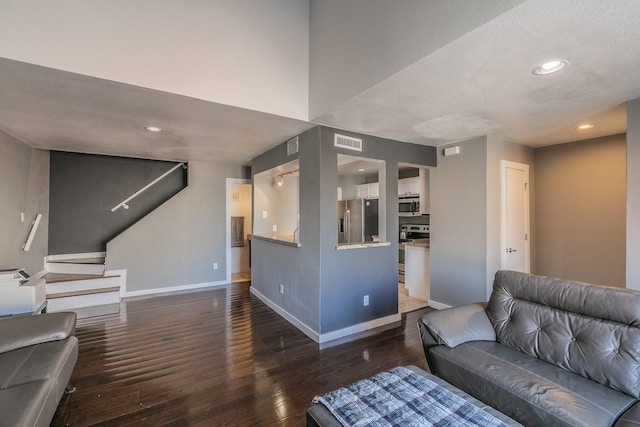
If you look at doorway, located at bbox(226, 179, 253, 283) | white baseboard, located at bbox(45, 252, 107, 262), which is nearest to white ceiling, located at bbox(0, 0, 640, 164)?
white baseboard, located at bbox(45, 252, 107, 262)

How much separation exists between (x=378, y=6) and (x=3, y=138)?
447 centimetres

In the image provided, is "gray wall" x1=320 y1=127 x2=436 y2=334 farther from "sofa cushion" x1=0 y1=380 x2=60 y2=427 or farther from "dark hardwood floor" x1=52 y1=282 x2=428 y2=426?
"sofa cushion" x1=0 y1=380 x2=60 y2=427

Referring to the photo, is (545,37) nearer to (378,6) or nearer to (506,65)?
(506,65)

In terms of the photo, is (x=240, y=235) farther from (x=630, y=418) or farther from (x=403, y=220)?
(x=630, y=418)

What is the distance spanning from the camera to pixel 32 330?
6.73ft

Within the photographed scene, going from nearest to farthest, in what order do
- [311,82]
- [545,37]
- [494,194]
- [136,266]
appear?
[545,37] < [311,82] < [494,194] < [136,266]

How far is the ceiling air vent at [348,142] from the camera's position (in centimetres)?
328

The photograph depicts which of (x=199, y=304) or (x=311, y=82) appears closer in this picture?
(x=311, y=82)

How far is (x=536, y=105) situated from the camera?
8.43ft

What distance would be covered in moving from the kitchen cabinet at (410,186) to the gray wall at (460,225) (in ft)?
4.41

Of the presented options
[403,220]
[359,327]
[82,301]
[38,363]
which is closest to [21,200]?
[82,301]

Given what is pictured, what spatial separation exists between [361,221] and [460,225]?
7.67 ft

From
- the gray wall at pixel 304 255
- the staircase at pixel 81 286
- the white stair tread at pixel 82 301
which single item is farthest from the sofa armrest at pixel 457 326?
the white stair tread at pixel 82 301

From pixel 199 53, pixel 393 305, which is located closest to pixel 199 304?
pixel 393 305
